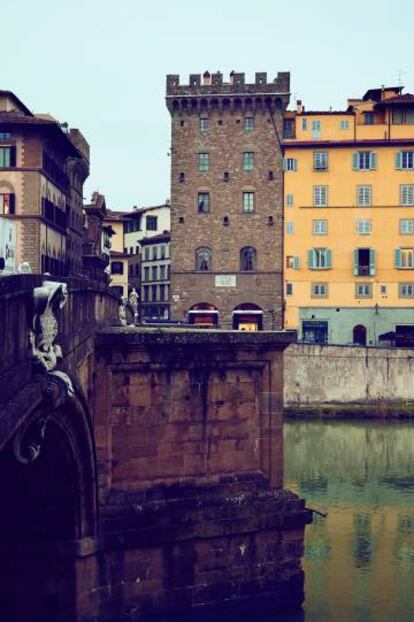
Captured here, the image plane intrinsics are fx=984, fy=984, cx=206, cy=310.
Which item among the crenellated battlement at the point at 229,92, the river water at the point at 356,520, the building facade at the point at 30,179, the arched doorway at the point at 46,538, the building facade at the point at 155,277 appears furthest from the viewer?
the building facade at the point at 155,277

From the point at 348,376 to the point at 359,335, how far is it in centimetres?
676

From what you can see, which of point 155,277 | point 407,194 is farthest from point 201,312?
point 155,277

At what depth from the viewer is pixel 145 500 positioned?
65.1 ft

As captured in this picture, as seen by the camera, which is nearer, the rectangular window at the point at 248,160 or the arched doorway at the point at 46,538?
the arched doorway at the point at 46,538

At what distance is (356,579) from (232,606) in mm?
4590

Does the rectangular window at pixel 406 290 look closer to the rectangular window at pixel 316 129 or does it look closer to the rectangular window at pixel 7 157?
the rectangular window at pixel 316 129

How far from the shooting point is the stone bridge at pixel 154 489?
18078 millimetres

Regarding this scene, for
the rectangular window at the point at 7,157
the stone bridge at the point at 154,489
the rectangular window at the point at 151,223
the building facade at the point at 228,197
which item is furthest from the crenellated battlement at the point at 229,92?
the stone bridge at the point at 154,489

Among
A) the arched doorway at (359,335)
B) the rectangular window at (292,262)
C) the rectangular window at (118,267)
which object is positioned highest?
the rectangular window at (118,267)

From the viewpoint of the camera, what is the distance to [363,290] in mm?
65125

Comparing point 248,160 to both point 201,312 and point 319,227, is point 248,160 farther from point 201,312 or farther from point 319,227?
point 201,312

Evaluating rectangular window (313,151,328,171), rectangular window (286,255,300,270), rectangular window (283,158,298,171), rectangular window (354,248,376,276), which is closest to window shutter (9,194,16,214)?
rectangular window (286,255,300,270)

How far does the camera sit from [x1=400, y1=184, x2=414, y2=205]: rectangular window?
212 ft

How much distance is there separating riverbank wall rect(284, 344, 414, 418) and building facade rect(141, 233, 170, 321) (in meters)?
27.9
